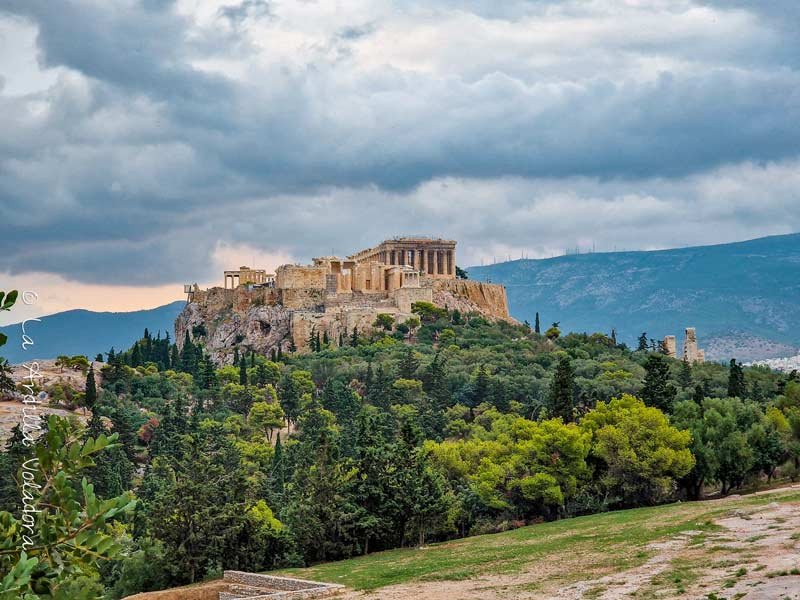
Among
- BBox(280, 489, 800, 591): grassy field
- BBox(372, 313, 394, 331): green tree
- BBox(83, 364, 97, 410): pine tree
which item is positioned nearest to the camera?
BBox(280, 489, 800, 591): grassy field

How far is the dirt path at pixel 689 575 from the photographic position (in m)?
32.1

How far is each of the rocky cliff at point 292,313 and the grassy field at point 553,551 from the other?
75079 millimetres

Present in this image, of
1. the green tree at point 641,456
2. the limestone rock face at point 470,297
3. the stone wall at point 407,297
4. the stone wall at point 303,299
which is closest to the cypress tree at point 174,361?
the stone wall at point 303,299

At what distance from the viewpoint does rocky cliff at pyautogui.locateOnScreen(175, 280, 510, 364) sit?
130375 mm

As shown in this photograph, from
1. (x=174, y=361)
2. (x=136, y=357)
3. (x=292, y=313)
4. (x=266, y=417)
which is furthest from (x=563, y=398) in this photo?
(x=292, y=313)

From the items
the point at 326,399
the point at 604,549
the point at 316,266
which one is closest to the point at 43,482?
the point at 604,549

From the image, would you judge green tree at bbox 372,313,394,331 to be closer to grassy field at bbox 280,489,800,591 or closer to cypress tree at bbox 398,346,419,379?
cypress tree at bbox 398,346,419,379

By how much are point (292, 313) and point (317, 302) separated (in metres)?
3.42

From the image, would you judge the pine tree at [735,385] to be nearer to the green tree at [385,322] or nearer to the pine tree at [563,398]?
the pine tree at [563,398]

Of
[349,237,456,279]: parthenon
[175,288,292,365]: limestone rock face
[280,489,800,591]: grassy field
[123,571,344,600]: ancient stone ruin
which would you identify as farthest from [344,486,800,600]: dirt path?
[349,237,456,279]: parthenon

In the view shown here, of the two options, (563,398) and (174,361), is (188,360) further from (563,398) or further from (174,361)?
(563,398)

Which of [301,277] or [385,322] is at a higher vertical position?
[301,277]

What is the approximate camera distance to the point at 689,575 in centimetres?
3462

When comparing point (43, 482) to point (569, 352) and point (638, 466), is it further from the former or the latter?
point (569, 352)
